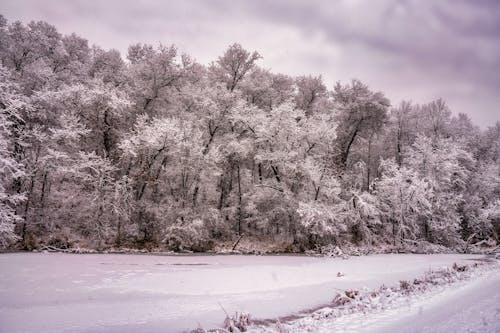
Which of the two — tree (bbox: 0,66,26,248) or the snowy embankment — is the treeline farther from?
the snowy embankment

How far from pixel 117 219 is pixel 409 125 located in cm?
3104

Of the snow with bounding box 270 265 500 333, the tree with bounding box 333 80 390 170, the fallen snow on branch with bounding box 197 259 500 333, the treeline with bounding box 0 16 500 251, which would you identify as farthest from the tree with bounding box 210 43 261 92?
the snow with bounding box 270 265 500 333

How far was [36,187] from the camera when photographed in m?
22.3

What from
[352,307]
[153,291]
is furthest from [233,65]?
[352,307]

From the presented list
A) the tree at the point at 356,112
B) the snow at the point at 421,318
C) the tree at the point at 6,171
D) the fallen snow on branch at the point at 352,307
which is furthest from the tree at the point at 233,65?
the snow at the point at 421,318

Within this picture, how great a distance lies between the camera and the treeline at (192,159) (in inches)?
859

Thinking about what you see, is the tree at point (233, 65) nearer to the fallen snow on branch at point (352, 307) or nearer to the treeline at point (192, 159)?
the treeline at point (192, 159)

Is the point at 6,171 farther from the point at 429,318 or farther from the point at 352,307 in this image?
the point at 429,318

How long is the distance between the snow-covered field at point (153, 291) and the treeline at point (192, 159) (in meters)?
6.13

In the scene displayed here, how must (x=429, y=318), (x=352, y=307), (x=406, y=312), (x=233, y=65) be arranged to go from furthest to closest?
1. (x=233, y=65)
2. (x=352, y=307)
3. (x=406, y=312)
4. (x=429, y=318)

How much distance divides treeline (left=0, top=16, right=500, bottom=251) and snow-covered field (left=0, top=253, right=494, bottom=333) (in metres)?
6.13

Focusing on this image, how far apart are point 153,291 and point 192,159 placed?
14.7 meters

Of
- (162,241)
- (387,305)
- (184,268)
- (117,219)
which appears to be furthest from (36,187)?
(387,305)

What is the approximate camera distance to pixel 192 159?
24.1 metres
